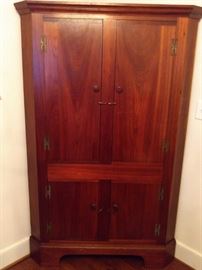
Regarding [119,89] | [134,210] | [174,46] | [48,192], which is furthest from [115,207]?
[174,46]

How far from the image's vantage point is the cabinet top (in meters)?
1.42

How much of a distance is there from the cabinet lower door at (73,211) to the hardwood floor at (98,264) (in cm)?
22

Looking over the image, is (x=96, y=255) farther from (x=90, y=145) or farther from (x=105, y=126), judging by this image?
(x=105, y=126)

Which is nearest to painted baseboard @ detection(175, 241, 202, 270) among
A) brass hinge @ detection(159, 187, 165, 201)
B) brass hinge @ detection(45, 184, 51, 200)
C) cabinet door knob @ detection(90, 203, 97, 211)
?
brass hinge @ detection(159, 187, 165, 201)

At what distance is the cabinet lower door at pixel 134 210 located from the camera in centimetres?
174

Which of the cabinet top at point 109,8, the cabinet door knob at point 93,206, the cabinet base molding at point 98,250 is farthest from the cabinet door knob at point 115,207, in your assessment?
the cabinet top at point 109,8

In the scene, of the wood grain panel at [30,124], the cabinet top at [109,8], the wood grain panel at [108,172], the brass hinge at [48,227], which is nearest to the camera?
the cabinet top at [109,8]

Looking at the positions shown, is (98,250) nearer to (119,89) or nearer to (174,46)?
(119,89)

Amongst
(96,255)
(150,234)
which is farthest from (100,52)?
(96,255)

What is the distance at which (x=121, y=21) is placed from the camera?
4.83 feet

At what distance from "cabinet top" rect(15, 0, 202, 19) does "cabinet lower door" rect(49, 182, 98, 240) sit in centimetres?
103

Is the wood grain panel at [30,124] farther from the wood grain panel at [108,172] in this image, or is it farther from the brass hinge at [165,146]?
the brass hinge at [165,146]

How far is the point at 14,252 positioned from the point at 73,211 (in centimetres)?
56

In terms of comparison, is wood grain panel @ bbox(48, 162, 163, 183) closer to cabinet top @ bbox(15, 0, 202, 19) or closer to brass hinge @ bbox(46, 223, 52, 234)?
brass hinge @ bbox(46, 223, 52, 234)
